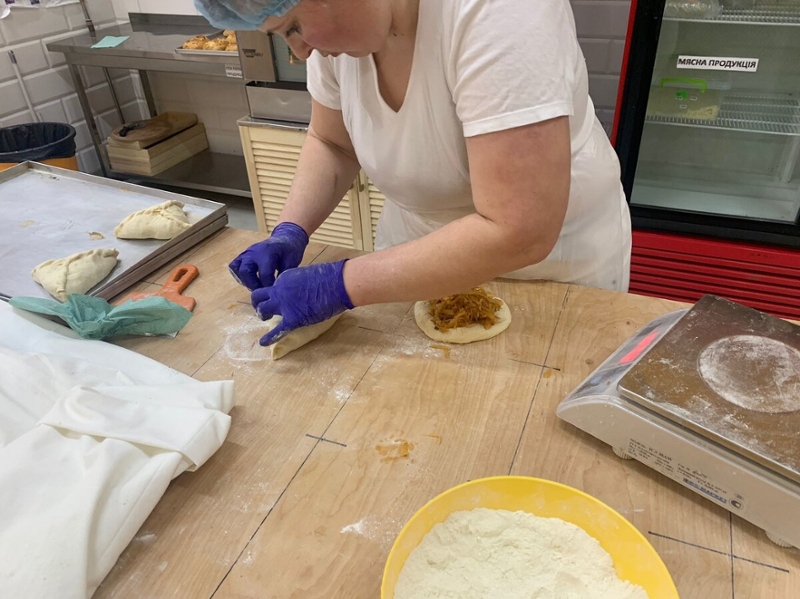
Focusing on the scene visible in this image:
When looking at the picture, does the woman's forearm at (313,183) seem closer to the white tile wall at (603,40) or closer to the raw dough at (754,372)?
the raw dough at (754,372)

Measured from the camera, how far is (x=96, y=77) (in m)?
3.52

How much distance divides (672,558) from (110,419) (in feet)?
2.68

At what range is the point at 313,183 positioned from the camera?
1396 millimetres

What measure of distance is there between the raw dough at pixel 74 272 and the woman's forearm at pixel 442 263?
636mm

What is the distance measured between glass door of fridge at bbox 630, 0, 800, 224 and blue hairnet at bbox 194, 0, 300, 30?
154 cm

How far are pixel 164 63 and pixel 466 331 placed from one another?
2401 mm

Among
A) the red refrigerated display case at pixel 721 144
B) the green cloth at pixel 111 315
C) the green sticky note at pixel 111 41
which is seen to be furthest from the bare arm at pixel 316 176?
the green sticky note at pixel 111 41

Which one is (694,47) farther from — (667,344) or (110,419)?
(110,419)

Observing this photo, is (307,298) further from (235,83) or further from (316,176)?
(235,83)

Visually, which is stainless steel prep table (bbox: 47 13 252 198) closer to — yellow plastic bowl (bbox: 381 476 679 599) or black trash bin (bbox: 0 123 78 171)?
black trash bin (bbox: 0 123 78 171)

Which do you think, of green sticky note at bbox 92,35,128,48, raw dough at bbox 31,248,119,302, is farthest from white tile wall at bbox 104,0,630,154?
raw dough at bbox 31,248,119,302

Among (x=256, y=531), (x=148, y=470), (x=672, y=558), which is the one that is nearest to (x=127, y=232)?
(x=148, y=470)

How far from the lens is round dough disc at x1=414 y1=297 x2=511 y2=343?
3.72 ft

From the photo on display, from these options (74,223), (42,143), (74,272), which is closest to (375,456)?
(74,272)
